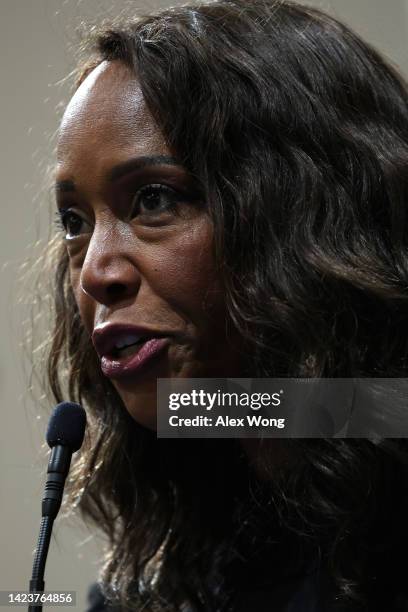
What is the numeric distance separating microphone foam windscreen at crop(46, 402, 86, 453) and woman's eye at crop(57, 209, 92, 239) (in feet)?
0.74

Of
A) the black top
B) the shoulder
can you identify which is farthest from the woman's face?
the shoulder

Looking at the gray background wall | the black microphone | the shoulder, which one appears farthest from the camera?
the gray background wall

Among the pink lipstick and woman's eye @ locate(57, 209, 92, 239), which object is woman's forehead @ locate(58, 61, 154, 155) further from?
the pink lipstick

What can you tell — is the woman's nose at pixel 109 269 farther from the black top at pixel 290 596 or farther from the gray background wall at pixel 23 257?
the gray background wall at pixel 23 257

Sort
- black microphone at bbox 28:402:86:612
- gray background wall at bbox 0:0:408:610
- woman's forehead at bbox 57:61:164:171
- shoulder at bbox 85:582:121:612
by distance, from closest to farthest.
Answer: black microphone at bbox 28:402:86:612 → woman's forehead at bbox 57:61:164:171 → shoulder at bbox 85:582:121:612 → gray background wall at bbox 0:0:408:610

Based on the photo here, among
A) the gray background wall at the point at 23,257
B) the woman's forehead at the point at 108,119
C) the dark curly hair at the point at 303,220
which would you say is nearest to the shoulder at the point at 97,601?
the dark curly hair at the point at 303,220

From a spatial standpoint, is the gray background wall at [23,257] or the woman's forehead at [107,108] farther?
the gray background wall at [23,257]

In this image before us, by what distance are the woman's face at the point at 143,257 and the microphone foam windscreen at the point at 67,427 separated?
3.0 inches

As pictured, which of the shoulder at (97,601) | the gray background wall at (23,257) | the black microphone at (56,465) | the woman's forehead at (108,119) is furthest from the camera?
the gray background wall at (23,257)

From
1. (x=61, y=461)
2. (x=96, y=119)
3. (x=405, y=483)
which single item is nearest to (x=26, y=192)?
(x=96, y=119)

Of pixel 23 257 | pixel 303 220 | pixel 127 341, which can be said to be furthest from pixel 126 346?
pixel 23 257

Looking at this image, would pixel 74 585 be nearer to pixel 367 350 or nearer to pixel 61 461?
pixel 61 461

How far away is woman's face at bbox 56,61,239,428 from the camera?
1005mm

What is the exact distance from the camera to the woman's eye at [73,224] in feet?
3.63
